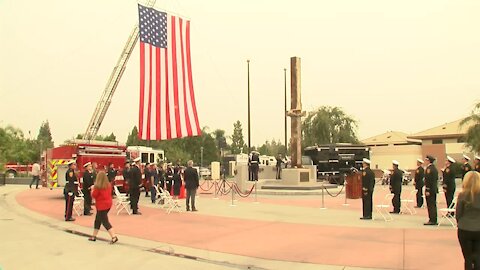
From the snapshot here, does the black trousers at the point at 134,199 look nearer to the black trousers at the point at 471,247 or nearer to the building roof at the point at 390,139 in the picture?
the black trousers at the point at 471,247

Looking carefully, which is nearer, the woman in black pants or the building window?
the woman in black pants

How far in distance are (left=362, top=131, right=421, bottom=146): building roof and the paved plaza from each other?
57.1 m

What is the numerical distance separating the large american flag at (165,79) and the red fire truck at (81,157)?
3.18 meters

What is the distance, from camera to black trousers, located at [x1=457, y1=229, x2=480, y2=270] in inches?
239

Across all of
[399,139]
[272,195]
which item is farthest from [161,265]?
[399,139]

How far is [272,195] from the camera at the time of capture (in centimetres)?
2492

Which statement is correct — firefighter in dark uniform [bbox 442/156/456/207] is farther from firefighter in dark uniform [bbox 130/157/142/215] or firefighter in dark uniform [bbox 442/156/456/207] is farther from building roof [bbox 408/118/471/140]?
building roof [bbox 408/118/471/140]

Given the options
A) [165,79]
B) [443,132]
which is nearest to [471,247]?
[165,79]

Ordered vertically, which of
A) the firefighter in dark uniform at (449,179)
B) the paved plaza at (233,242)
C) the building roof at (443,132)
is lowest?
the paved plaza at (233,242)

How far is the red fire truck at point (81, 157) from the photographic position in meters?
21.9

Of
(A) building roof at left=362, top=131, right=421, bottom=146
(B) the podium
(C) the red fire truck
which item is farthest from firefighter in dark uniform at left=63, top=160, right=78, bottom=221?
(A) building roof at left=362, top=131, right=421, bottom=146

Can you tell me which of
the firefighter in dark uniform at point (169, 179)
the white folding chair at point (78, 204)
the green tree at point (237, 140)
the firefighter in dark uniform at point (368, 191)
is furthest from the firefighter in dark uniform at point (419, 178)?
the green tree at point (237, 140)

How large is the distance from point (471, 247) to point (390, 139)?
70787 mm

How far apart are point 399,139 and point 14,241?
2702 inches
